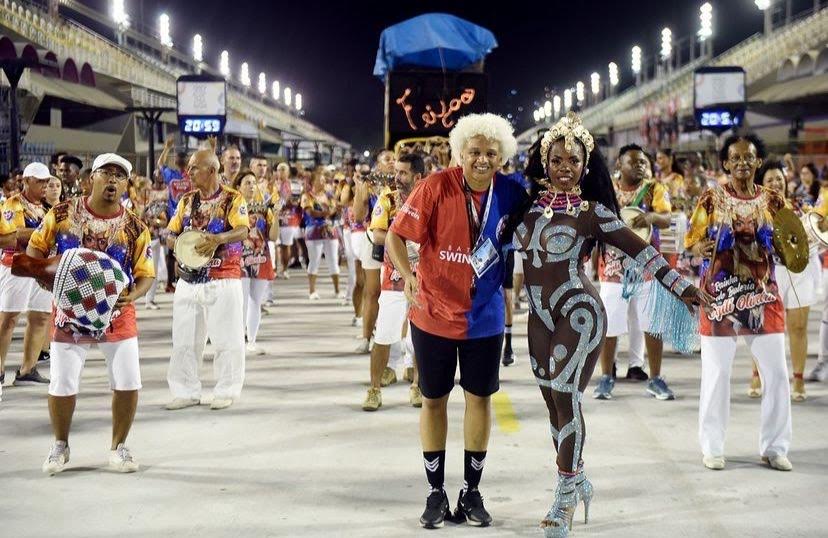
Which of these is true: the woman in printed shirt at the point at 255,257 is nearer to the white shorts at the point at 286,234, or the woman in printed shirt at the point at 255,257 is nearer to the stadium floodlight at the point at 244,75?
the white shorts at the point at 286,234

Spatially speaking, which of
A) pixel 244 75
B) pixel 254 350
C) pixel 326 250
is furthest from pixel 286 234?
pixel 244 75

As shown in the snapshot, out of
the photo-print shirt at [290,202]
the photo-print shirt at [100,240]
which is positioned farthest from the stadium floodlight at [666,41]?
the photo-print shirt at [100,240]

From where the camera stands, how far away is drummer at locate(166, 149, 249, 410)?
8578 mm

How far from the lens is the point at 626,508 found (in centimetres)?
→ 596

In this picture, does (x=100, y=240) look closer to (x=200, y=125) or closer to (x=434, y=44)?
(x=434, y=44)

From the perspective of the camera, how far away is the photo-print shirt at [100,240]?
6.68m

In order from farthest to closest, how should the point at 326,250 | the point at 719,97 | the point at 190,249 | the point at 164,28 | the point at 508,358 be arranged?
1. the point at 164,28
2. the point at 719,97
3. the point at 326,250
4. the point at 508,358
5. the point at 190,249

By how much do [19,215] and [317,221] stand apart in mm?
7921

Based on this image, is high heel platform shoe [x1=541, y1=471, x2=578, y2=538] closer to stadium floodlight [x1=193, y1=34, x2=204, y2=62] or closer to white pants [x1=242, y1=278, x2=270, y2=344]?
white pants [x1=242, y1=278, x2=270, y2=344]

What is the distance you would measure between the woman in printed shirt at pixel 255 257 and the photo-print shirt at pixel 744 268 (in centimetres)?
566

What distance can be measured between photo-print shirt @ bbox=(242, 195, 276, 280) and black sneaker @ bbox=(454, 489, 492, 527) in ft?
19.9

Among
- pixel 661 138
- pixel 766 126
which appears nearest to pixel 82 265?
pixel 766 126

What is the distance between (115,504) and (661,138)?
62.0m

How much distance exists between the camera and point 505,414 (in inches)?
340
